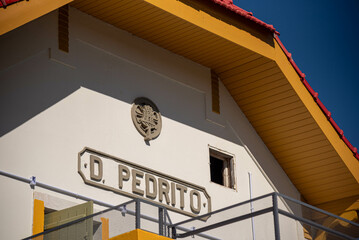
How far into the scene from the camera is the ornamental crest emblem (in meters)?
16.1

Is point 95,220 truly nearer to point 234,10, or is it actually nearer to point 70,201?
point 70,201

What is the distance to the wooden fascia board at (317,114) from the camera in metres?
17.4

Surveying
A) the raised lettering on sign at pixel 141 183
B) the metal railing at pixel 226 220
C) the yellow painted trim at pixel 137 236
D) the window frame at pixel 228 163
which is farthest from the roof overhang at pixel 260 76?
the yellow painted trim at pixel 137 236

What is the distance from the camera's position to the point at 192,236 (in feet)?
42.4

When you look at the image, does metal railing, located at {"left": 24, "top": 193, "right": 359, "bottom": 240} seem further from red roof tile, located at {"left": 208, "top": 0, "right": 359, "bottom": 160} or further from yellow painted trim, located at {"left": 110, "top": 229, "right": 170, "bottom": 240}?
red roof tile, located at {"left": 208, "top": 0, "right": 359, "bottom": 160}

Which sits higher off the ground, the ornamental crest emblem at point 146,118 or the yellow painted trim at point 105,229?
the ornamental crest emblem at point 146,118

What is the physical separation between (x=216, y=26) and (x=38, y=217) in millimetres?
4795

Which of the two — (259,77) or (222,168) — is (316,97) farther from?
(222,168)

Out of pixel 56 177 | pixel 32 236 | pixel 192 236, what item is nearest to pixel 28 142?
pixel 56 177

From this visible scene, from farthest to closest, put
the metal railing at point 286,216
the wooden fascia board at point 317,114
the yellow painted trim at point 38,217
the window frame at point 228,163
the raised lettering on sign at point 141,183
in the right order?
the window frame at point 228,163
the wooden fascia board at point 317,114
the raised lettering on sign at point 141,183
the yellow painted trim at point 38,217
the metal railing at point 286,216

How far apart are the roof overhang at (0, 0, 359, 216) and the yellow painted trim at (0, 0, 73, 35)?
216cm

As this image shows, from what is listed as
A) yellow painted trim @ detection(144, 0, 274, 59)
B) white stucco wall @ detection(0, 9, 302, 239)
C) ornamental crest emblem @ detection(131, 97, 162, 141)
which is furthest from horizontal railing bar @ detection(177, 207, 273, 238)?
yellow painted trim @ detection(144, 0, 274, 59)

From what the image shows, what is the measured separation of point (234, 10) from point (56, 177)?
14.8ft

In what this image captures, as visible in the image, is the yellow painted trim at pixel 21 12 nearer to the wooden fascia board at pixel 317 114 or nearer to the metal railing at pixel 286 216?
the metal railing at pixel 286 216
